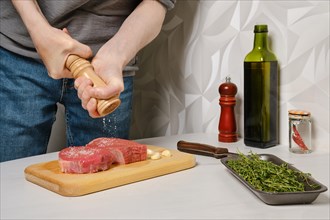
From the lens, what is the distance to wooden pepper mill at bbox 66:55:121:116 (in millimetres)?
786

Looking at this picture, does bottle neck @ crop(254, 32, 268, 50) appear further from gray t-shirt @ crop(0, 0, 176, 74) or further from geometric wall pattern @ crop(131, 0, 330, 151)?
gray t-shirt @ crop(0, 0, 176, 74)

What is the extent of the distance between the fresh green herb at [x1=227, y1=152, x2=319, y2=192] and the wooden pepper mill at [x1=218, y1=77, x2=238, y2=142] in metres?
0.33

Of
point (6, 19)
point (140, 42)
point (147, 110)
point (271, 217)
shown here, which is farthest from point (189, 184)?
point (147, 110)

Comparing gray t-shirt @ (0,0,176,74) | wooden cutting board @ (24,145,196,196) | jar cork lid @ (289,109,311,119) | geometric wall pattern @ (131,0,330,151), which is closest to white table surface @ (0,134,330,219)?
wooden cutting board @ (24,145,196,196)

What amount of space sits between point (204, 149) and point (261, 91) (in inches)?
8.1

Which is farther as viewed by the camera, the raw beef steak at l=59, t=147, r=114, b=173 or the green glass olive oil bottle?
the green glass olive oil bottle

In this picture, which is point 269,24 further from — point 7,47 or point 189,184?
point 7,47

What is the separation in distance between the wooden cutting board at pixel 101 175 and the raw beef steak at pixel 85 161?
0.01m

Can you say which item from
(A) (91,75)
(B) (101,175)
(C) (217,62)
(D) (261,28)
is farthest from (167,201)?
(C) (217,62)

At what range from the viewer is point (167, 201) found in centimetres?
74

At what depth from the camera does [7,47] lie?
1.10 meters

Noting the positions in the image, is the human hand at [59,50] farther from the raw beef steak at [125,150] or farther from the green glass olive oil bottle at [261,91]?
the green glass olive oil bottle at [261,91]

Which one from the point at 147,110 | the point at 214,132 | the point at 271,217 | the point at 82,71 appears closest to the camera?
the point at 271,217

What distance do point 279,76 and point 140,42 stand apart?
1.15ft
